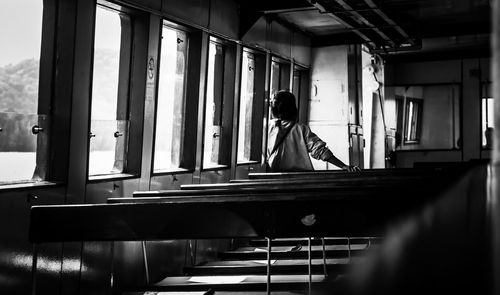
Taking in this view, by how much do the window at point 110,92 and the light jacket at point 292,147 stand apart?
121 cm

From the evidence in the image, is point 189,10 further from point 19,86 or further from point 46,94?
point 19,86

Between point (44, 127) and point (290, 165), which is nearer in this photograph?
point (44, 127)

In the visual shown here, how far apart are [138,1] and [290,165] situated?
5.86ft

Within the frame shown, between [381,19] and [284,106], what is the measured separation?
273 centimetres

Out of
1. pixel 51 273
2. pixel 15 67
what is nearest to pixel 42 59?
pixel 15 67

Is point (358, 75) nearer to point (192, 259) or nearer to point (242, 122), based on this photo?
point (242, 122)

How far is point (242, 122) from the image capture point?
7008mm

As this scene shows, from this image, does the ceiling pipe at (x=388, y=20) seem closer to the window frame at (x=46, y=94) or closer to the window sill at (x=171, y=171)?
the window sill at (x=171, y=171)

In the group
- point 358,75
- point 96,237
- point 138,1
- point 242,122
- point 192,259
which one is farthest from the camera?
point 358,75

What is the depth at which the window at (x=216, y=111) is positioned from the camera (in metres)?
6.14

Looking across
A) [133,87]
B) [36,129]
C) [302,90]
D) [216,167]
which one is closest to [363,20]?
[302,90]

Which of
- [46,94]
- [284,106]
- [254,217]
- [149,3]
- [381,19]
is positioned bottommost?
[254,217]

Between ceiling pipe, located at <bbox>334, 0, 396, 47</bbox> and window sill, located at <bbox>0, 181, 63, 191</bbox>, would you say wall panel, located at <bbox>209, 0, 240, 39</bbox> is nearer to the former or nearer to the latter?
ceiling pipe, located at <bbox>334, 0, 396, 47</bbox>

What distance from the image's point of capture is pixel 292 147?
16.2 feet
